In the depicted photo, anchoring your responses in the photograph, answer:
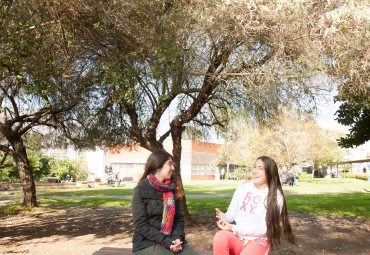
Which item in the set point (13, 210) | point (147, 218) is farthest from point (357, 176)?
point (147, 218)

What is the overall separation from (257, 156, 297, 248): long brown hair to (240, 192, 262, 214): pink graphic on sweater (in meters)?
0.11

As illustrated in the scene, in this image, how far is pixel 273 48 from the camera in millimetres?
7148

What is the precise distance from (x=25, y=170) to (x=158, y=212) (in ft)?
35.2

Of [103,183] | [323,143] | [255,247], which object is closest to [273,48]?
[255,247]

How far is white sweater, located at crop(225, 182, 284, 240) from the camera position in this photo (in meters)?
3.21

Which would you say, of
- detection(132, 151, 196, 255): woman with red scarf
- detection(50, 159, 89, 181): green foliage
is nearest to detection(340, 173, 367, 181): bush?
detection(50, 159, 89, 181): green foliage

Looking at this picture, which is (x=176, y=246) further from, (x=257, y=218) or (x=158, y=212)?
(x=257, y=218)

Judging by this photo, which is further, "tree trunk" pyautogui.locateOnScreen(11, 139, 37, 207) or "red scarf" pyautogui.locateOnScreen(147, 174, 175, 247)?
"tree trunk" pyautogui.locateOnScreen(11, 139, 37, 207)

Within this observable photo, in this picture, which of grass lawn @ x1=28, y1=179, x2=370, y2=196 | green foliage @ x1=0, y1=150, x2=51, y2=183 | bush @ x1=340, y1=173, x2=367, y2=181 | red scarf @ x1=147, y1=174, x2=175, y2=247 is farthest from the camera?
bush @ x1=340, y1=173, x2=367, y2=181

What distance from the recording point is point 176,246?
315cm

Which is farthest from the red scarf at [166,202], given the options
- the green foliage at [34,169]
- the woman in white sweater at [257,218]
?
the green foliage at [34,169]

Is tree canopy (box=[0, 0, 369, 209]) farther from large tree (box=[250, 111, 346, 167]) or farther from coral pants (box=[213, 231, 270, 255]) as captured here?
large tree (box=[250, 111, 346, 167])

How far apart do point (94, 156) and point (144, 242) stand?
134ft

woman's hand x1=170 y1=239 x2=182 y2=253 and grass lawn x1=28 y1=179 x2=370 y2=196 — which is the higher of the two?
woman's hand x1=170 y1=239 x2=182 y2=253
